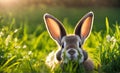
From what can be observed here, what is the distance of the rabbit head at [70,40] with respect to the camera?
6.82 m

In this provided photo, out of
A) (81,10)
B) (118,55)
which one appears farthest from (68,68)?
(81,10)

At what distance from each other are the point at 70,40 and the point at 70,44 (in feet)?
0.24

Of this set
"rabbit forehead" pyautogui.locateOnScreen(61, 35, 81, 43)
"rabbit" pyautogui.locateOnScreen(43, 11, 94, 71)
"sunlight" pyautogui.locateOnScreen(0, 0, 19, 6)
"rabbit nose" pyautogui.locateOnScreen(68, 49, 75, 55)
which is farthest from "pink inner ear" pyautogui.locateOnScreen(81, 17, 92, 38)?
"sunlight" pyautogui.locateOnScreen(0, 0, 19, 6)

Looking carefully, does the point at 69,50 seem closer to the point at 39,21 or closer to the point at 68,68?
the point at 68,68

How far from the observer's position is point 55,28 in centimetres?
751

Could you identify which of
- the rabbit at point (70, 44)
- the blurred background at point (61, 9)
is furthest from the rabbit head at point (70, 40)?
the blurred background at point (61, 9)

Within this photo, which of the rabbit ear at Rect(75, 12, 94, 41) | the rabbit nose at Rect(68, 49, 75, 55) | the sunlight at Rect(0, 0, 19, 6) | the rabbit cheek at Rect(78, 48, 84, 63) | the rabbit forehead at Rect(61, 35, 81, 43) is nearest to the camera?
the rabbit nose at Rect(68, 49, 75, 55)

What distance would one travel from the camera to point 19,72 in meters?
7.05

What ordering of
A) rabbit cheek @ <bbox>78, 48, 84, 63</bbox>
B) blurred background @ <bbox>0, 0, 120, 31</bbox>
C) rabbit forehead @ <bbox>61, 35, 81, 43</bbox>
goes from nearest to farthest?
1. rabbit cheek @ <bbox>78, 48, 84, 63</bbox>
2. rabbit forehead @ <bbox>61, 35, 81, 43</bbox>
3. blurred background @ <bbox>0, 0, 120, 31</bbox>

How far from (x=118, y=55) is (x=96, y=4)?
434 inches

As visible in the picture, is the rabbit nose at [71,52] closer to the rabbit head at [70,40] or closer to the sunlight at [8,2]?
the rabbit head at [70,40]

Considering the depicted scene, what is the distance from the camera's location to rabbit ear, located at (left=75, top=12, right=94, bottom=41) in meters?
7.39

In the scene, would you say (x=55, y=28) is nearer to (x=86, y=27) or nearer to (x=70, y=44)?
(x=86, y=27)

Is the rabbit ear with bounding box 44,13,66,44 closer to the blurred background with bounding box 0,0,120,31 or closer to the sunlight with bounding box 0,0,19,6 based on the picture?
the blurred background with bounding box 0,0,120,31
